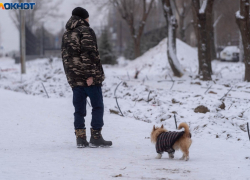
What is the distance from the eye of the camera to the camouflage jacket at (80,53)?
17.0 feet

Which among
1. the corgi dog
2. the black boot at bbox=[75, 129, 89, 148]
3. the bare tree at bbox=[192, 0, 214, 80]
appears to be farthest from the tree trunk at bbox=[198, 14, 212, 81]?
the corgi dog

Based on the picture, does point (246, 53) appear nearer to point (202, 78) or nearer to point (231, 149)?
point (202, 78)

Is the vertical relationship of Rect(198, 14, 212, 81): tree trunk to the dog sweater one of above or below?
above

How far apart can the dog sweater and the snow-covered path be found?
15cm

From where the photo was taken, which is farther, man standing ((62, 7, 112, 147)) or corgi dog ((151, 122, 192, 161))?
man standing ((62, 7, 112, 147))

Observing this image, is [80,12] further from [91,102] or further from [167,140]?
[167,140]

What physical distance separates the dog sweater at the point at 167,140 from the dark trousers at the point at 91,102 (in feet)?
3.38

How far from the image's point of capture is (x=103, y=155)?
4.88m

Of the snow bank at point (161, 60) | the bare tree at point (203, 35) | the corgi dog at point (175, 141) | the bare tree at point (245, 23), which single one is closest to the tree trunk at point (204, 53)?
the bare tree at point (203, 35)

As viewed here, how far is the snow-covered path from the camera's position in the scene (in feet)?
12.8

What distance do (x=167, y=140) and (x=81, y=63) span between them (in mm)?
1606

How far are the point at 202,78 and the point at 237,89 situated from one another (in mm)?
3592

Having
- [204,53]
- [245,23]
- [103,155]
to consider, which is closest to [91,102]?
[103,155]

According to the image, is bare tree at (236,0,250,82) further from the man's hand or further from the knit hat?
the man's hand
